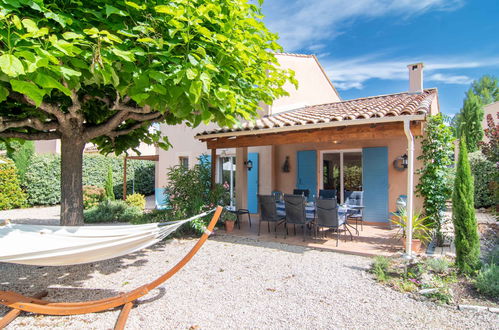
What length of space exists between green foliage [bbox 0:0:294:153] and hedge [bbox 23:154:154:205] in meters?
13.5

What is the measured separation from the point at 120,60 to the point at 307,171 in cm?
821

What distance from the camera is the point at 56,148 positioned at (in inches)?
971

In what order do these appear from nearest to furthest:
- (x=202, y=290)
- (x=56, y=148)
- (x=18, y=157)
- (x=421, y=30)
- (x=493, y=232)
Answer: (x=202, y=290), (x=493, y=232), (x=421, y=30), (x=18, y=157), (x=56, y=148)

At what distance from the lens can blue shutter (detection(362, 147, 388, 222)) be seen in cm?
909

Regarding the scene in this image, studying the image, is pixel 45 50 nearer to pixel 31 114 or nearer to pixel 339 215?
pixel 31 114

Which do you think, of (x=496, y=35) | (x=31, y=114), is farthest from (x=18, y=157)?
(x=496, y=35)

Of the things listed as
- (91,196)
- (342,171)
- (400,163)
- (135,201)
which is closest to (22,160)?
(91,196)

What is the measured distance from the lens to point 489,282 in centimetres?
405

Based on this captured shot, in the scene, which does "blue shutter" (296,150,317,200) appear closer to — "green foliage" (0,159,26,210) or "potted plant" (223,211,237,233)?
"potted plant" (223,211,237,233)

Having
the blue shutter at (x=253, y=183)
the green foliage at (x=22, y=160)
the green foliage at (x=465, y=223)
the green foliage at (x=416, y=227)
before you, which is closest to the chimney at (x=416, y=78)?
the green foliage at (x=416, y=227)

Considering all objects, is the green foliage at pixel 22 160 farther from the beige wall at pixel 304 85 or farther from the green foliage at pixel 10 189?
the beige wall at pixel 304 85

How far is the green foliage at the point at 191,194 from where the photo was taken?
322 inches

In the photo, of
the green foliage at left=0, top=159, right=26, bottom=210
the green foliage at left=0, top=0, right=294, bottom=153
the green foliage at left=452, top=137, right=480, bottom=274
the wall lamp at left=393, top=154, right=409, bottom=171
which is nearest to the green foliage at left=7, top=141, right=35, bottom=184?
the green foliage at left=0, top=159, right=26, bottom=210

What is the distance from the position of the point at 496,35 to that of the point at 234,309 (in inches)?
957
